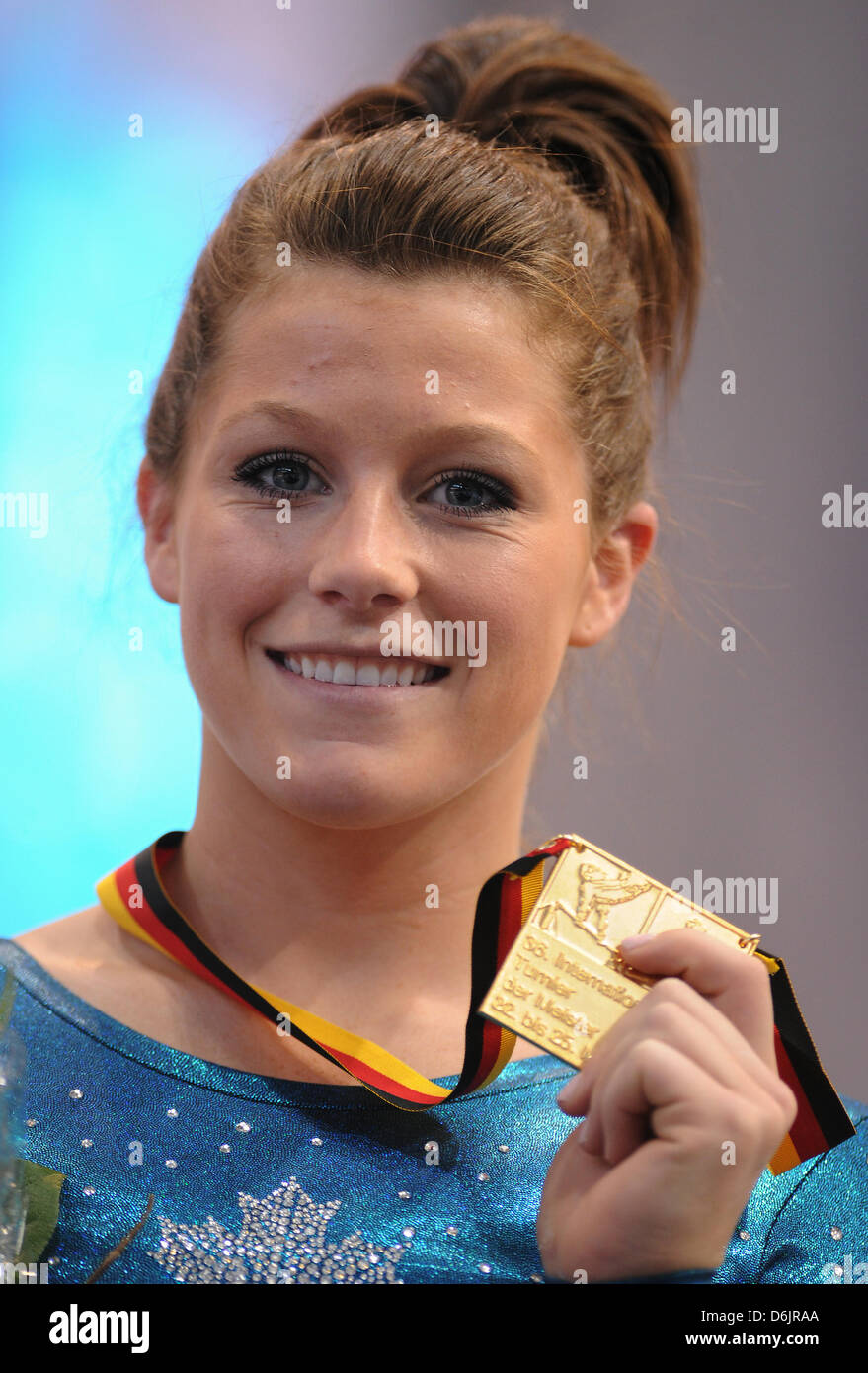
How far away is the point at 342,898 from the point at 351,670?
32cm

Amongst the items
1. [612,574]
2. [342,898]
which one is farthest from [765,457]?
[342,898]

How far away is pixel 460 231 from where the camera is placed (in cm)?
170

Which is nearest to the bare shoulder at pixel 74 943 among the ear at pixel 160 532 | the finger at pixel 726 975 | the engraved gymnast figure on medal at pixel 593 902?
the ear at pixel 160 532

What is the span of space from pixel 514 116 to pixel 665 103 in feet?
0.79

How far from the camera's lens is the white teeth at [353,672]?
1616 millimetres

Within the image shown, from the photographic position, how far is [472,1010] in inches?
58.3

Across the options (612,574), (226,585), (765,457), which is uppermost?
(765,457)

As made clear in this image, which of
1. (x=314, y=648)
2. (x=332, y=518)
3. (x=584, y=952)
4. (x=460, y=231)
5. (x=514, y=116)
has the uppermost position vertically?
(x=514, y=116)

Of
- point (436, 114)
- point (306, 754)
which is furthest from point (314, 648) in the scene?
point (436, 114)

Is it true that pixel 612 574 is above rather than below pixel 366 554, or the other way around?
above

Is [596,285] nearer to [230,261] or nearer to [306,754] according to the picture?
[230,261]

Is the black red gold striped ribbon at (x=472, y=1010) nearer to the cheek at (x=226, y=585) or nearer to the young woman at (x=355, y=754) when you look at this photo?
the young woman at (x=355, y=754)

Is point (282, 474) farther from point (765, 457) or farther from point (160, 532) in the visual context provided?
point (765, 457)

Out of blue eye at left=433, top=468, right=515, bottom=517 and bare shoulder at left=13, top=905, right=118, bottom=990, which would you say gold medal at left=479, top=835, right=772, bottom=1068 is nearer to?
blue eye at left=433, top=468, right=515, bottom=517
